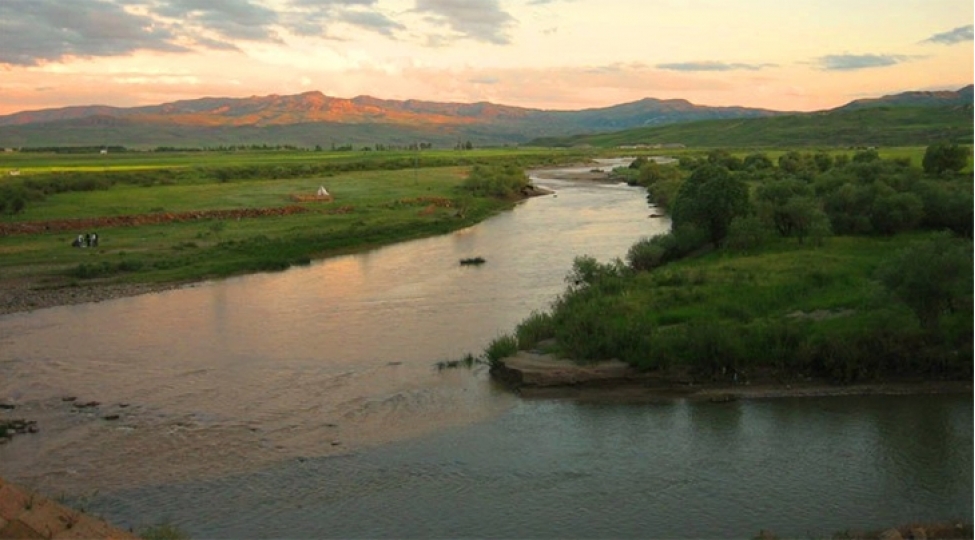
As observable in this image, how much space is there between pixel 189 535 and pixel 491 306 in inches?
667

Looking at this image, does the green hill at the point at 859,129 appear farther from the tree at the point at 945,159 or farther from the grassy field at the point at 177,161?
the tree at the point at 945,159

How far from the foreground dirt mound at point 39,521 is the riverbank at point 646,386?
11452 mm

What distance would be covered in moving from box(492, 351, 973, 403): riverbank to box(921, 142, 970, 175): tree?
127 feet

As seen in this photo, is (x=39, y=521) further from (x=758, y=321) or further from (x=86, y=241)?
(x=86, y=241)

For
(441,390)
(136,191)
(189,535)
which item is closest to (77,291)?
(441,390)

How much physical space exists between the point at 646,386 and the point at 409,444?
5.90m

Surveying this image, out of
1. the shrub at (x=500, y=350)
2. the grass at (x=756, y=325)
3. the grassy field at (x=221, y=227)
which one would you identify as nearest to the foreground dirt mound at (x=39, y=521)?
the shrub at (x=500, y=350)

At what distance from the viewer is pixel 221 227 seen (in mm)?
49812

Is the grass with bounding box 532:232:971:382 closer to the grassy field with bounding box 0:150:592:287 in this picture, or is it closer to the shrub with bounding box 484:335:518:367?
the shrub with bounding box 484:335:518:367

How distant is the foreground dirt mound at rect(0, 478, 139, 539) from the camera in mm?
10008

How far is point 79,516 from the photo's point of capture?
10.9m

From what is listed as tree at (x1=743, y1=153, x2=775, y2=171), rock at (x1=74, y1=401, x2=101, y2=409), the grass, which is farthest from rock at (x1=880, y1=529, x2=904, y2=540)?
tree at (x1=743, y1=153, x2=775, y2=171)

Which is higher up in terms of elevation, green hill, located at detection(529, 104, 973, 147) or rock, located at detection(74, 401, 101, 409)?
green hill, located at detection(529, 104, 973, 147)

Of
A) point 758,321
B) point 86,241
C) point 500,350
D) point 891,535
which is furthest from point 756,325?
point 86,241
